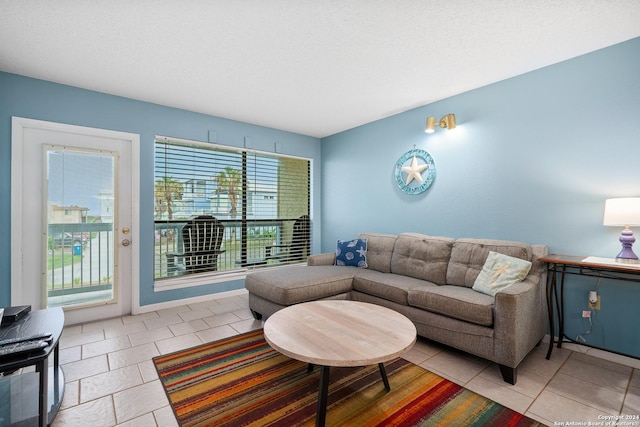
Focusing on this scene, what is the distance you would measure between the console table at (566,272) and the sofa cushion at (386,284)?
0.97 meters

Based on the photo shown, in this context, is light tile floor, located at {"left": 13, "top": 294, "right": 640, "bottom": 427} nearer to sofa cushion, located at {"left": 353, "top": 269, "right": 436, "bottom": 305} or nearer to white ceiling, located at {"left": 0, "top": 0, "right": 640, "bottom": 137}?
sofa cushion, located at {"left": 353, "top": 269, "right": 436, "bottom": 305}

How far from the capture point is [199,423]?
1.66m

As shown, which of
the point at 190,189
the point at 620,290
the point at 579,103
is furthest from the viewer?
the point at 190,189

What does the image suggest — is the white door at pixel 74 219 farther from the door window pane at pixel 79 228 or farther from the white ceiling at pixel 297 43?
the white ceiling at pixel 297 43

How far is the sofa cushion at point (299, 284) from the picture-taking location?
2.83m

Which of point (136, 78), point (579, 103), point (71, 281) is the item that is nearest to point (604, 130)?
point (579, 103)

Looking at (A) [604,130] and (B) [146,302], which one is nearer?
(A) [604,130]

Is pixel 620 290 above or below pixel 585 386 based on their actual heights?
above

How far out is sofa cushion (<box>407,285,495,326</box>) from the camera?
218 cm

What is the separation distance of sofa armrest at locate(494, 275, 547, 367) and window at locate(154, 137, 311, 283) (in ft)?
10.9

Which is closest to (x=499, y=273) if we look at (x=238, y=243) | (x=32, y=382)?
(x=238, y=243)

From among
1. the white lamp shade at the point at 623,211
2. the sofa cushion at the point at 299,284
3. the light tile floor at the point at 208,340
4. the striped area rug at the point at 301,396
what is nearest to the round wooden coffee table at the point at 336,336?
the striped area rug at the point at 301,396

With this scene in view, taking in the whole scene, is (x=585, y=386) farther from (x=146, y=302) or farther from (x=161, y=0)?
(x=146, y=302)

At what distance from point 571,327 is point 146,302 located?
4499mm
